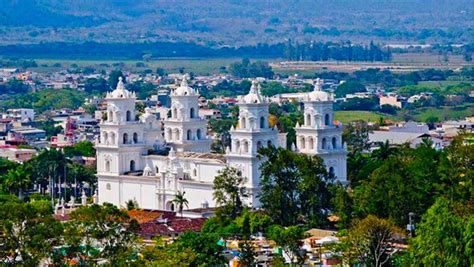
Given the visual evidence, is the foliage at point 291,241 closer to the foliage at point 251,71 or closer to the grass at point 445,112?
the grass at point 445,112

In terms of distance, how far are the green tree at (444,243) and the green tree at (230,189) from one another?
1333 centimetres

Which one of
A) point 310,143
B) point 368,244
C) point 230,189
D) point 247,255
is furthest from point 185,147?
→ point 368,244

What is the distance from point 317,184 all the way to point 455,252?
44.3 ft

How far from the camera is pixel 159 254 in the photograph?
40.4 m

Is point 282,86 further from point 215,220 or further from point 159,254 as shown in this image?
point 159,254

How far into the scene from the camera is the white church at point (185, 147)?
190 feet

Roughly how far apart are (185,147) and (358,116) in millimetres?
50172

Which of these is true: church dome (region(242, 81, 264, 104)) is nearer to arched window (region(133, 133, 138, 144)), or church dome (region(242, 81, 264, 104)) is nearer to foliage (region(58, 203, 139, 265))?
arched window (region(133, 133, 138, 144))

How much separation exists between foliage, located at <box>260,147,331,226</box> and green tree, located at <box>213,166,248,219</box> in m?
0.94

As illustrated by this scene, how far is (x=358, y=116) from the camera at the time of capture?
112m

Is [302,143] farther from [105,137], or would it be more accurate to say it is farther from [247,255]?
[247,255]

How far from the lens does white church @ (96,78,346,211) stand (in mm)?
58000

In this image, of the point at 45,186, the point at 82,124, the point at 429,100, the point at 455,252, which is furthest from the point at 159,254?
the point at 429,100

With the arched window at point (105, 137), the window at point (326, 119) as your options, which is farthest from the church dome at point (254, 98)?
the arched window at point (105, 137)
